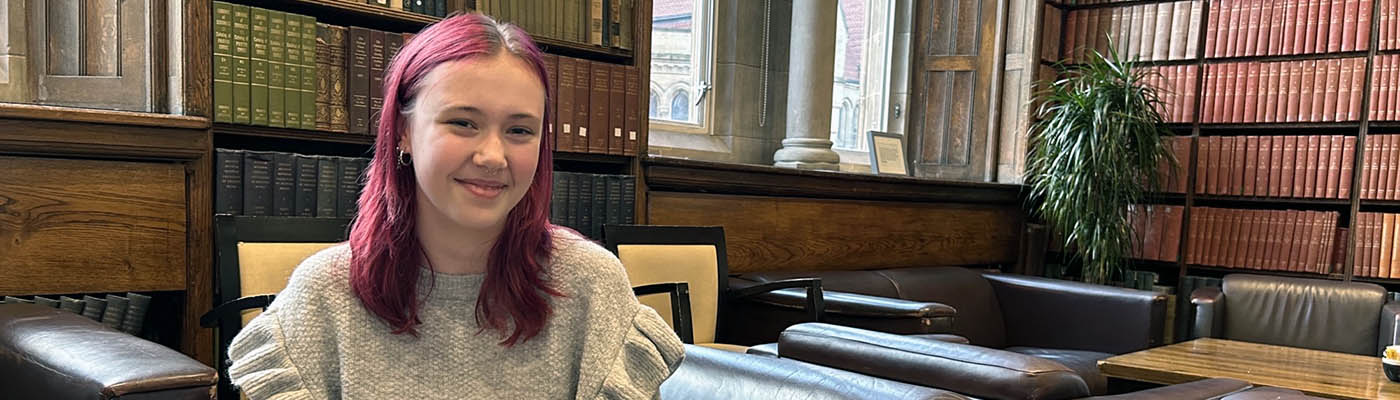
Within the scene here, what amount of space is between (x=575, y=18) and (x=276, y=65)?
92 cm

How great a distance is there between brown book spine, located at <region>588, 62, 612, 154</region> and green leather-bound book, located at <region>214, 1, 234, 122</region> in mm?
1039

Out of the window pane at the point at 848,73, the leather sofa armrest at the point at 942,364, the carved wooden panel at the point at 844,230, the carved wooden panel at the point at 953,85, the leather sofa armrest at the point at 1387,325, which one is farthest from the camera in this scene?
the window pane at the point at 848,73

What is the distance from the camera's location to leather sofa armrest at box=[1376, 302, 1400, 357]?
327 centimetres

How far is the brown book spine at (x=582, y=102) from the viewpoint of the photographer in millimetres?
2943

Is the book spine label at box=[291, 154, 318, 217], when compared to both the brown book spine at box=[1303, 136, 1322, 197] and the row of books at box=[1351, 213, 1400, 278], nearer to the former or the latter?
the brown book spine at box=[1303, 136, 1322, 197]

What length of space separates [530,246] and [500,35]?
224 millimetres

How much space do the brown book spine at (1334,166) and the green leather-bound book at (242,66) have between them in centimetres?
425

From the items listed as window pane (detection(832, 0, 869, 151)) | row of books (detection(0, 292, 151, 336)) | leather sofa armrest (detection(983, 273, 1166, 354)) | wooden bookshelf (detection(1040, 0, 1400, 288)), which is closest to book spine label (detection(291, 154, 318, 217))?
row of books (detection(0, 292, 151, 336))

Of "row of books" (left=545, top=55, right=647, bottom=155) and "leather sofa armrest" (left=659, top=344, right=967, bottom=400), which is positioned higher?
"row of books" (left=545, top=55, right=647, bottom=155)

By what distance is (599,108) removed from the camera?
300 cm

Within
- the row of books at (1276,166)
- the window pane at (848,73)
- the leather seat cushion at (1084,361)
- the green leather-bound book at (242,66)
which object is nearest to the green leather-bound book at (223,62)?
the green leather-bound book at (242,66)

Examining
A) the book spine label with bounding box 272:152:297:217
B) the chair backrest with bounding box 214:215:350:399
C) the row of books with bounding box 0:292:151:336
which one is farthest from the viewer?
the book spine label with bounding box 272:152:297:217

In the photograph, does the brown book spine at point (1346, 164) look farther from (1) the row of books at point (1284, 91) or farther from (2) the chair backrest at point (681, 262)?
(2) the chair backrest at point (681, 262)

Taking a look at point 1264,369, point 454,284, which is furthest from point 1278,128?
point 454,284
